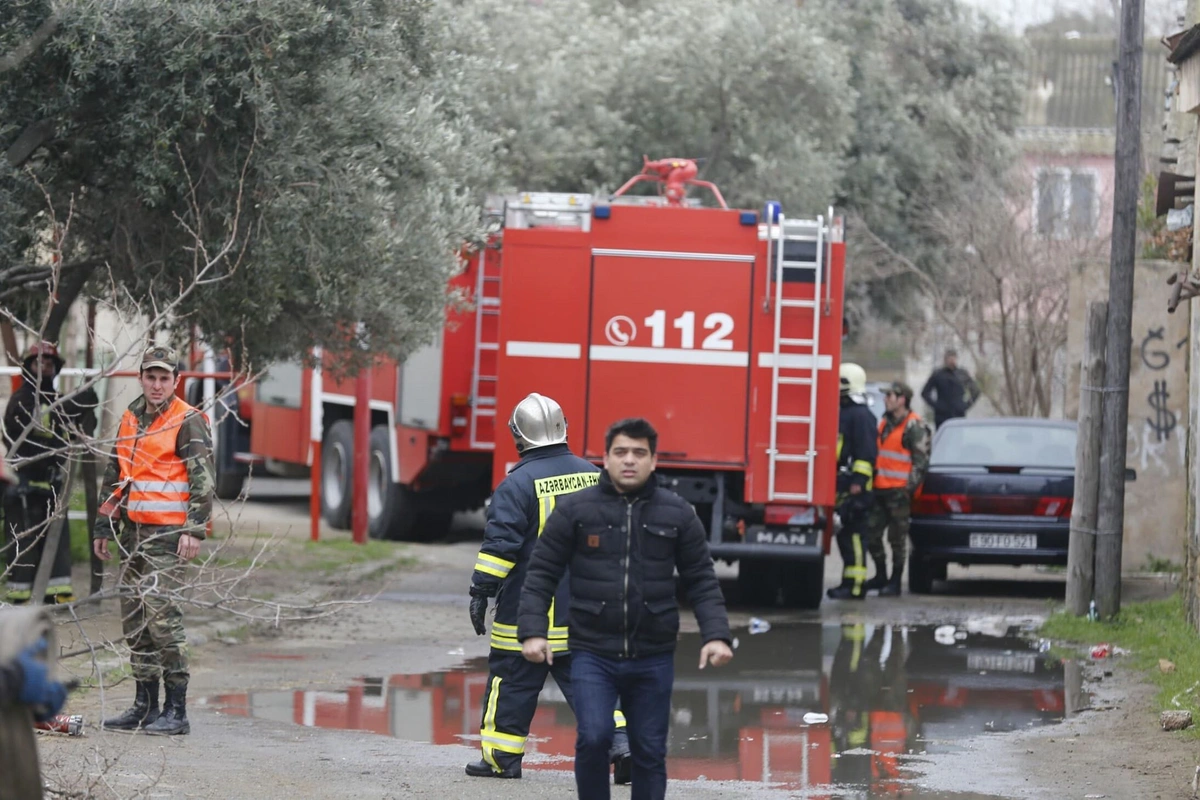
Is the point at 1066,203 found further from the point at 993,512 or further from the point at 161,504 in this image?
the point at 161,504

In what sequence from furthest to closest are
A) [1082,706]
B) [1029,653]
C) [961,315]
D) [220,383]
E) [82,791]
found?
1. [961,315]
2. [220,383]
3. [1029,653]
4. [1082,706]
5. [82,791]

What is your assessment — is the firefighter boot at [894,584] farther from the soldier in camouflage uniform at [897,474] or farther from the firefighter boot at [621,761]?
the firefighter boot at [621,761]

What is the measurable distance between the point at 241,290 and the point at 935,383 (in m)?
11.8

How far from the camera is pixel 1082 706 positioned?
9.77 m

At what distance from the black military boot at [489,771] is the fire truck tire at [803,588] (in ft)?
21.1

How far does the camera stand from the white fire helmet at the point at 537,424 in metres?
7.37

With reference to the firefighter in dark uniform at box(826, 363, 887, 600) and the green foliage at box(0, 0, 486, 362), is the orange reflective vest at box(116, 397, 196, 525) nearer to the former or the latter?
the green foliage at box(0, 0, 486, 362)

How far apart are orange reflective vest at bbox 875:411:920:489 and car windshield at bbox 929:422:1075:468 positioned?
0.61 m

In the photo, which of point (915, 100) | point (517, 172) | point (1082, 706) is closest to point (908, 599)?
point (1082, 706)

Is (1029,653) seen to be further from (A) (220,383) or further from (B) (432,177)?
(A) (220,383)

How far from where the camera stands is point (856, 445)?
14219mm

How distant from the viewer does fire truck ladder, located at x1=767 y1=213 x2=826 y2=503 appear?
12.9 m

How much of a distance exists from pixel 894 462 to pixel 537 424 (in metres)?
7.47

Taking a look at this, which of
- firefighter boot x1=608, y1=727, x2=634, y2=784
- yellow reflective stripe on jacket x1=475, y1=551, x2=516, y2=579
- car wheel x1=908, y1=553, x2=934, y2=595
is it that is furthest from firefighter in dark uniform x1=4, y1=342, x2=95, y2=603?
car wheel x1=908, y1=553, x2=934, y2=595
